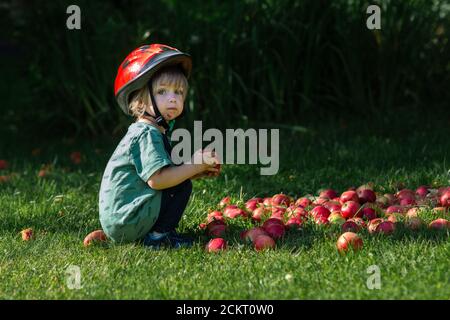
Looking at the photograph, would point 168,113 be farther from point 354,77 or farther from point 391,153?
point 354,77


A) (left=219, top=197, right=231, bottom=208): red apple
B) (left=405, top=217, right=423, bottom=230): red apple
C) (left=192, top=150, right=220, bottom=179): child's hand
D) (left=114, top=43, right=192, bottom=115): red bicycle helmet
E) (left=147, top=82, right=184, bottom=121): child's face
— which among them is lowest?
(left=219, top=197, right=231, bottom=208): red apple

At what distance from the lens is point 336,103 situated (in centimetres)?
739

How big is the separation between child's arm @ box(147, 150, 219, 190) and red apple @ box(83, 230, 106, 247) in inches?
18.4

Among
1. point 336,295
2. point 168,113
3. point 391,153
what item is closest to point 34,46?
point 391,153

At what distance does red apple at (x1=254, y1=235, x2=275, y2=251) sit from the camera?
3730 millimetres

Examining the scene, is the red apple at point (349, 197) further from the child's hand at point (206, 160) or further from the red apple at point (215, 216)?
the child's hand at point (206, 160)

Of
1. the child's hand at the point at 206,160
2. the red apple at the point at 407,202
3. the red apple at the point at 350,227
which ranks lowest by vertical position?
the red apple at the point at 407,202

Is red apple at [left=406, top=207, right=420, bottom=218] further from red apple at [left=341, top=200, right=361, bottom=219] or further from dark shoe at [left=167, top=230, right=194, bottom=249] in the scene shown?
dark shoe at [left=167, top=230, right=194, bottom=249]

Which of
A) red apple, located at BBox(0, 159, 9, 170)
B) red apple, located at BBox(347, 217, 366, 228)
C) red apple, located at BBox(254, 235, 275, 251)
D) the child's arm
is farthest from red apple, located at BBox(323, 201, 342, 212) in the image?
red apple, located at BBox(0, 159, 9, 170)

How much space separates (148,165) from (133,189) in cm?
19

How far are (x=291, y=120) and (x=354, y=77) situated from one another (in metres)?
0.66

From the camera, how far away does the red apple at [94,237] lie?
3976 millimetres

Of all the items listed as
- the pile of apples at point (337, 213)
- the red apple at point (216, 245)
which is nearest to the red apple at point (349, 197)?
the pile of apples at point (337, 213)

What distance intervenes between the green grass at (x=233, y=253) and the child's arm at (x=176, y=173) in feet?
1.06
